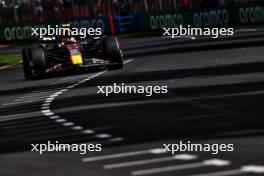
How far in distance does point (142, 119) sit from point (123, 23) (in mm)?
43601

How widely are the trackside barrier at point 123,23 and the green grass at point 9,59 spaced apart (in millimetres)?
12463

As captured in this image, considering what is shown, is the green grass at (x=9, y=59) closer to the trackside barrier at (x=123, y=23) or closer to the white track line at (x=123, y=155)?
the trackside barrier at (x=123, y=23)

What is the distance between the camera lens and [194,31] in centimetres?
5281

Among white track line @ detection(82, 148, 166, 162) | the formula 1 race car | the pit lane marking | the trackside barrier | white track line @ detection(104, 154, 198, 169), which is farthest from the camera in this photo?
the trackside barrier

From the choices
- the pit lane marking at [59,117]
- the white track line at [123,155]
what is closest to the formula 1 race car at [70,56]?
the pit lane marking at [59,117]

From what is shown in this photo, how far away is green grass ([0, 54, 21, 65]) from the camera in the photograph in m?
42.1

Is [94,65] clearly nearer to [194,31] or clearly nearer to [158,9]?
[194,31]

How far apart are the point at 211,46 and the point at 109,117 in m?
22.5

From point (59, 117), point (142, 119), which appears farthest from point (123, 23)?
point (142, 119)

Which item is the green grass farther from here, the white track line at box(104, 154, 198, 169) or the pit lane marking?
the white track line at box(104, 154, 198, 169)

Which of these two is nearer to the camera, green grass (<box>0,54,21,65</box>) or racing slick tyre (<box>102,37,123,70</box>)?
racing slick tyre (<box>102,37,123,70</box>)

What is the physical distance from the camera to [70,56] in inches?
1158

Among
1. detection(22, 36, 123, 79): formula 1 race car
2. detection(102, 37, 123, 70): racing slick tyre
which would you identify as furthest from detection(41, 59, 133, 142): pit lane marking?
detection(102, 37, 123, 70): racing slick tyre

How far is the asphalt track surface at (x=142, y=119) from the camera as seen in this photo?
10.7 meters
